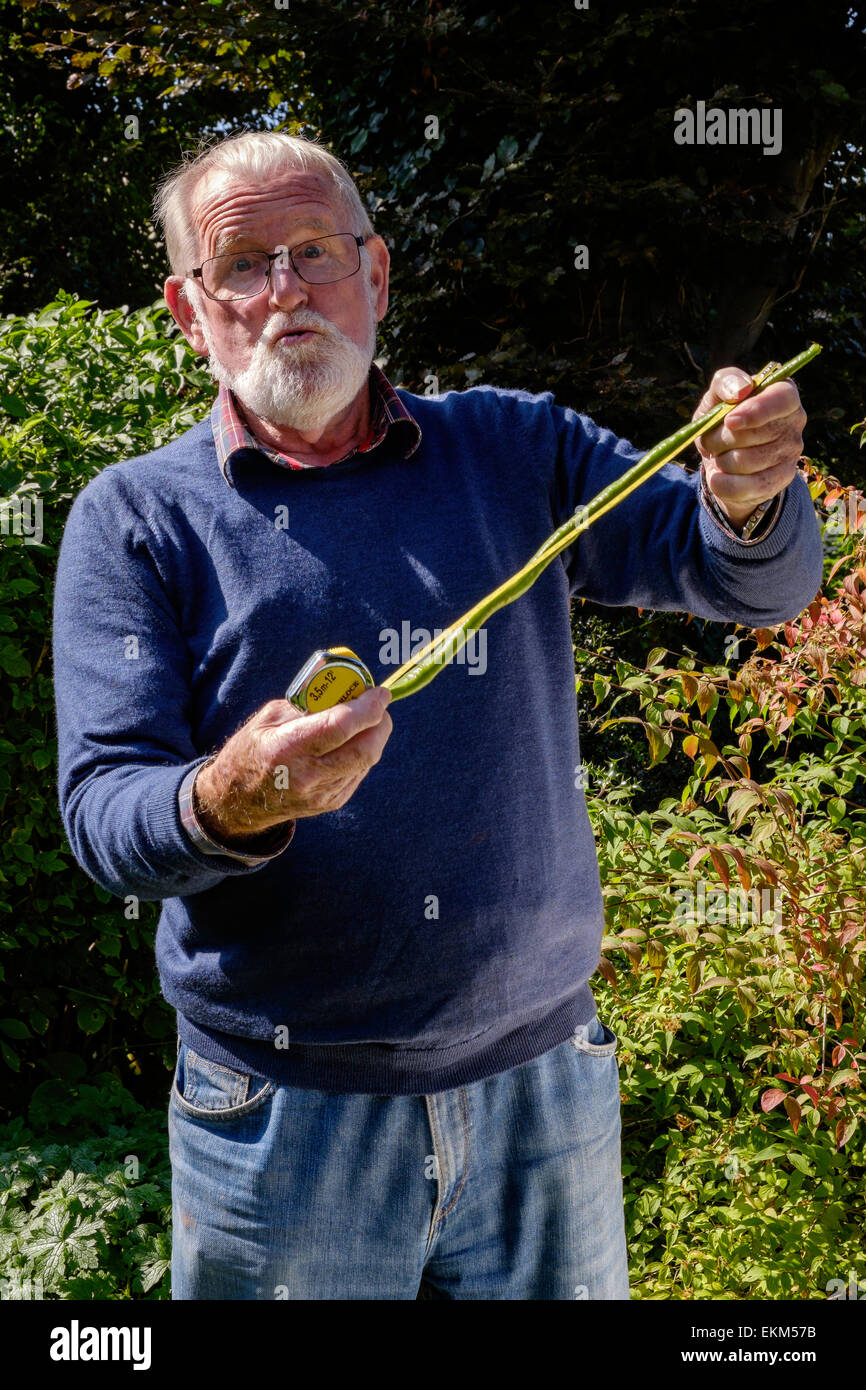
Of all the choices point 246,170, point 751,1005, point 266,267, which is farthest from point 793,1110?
point 246,170

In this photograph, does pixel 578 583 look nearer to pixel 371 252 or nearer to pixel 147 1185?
pixel 371 252

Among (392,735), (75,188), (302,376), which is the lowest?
(392,735)

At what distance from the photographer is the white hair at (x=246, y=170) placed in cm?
210

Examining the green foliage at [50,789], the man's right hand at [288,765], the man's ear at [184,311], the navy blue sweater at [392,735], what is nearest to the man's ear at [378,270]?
the man's ear at [184,311]

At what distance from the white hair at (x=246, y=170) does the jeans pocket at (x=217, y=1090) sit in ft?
4.45

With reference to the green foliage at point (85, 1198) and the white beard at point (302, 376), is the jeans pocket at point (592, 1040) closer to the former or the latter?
the white beard at point (302, 376)

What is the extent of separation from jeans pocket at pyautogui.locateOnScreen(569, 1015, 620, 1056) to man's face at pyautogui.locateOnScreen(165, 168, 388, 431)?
1069 mm

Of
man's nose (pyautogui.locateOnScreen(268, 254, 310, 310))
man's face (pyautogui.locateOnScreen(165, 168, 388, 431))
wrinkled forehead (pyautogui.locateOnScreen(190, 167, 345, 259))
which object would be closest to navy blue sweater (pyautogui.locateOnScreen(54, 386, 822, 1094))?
man's face (pyautogui.locateOnScreen(165, 168, 388, 431))

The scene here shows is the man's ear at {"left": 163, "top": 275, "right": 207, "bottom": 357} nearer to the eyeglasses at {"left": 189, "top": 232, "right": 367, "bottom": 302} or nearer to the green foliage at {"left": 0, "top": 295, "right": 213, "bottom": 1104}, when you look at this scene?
the eyeglasses at {"left": 189, "top": 232, "right": 367, "bottom": 302}

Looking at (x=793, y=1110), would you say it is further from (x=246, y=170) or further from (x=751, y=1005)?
(x=246, y=170)

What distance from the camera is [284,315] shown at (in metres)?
2.04

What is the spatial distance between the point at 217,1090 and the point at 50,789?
6.85 feet
